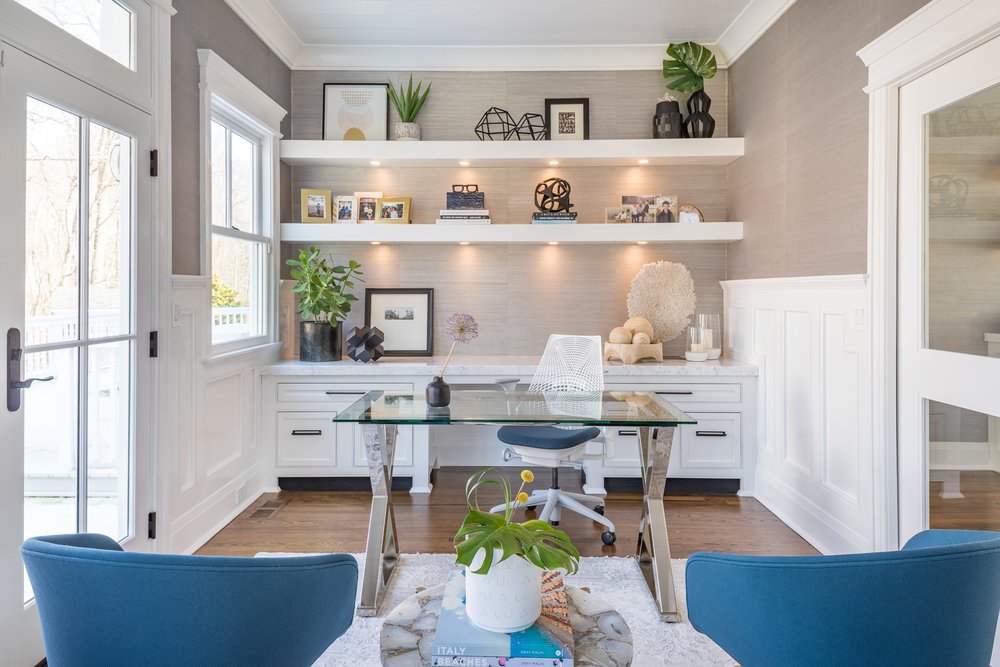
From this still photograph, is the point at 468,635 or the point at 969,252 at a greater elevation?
the point at 969,252

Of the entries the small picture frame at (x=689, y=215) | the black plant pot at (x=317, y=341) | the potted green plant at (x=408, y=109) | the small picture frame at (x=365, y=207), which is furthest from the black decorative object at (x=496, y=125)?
the black plant pot at (x=317, y=341)

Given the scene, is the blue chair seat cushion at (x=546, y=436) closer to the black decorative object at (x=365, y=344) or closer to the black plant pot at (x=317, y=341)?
the black decorative object at (x=365, y=344)

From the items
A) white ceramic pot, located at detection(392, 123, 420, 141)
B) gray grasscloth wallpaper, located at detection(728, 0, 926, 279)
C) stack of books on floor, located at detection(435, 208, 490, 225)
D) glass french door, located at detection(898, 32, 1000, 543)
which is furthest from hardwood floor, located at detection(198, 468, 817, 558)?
white ceramic pot, located at detection(392, 123, 420, 141)

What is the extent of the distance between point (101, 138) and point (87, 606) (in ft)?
6.07

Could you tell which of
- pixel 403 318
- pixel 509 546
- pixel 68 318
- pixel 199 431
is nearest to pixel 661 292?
pixel 403 318

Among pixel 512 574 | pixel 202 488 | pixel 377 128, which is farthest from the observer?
pixel 377 128

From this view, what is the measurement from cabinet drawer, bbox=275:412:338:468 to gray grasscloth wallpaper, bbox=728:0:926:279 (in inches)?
109

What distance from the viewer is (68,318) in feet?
7.11

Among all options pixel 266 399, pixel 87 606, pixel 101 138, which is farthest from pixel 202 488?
pixel 87 606

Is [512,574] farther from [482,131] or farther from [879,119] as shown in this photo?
[482,131]

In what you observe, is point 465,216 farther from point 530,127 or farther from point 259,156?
point 259,156

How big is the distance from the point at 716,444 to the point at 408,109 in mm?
2907

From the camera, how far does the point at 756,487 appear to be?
3771 millimetres

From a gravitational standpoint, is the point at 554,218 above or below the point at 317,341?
above
